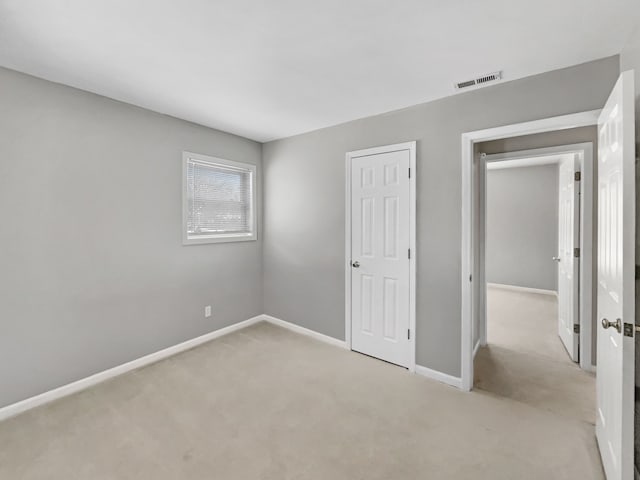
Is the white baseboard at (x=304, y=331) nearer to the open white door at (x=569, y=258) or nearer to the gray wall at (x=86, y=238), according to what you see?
the gray wall at (x=86, y=238)

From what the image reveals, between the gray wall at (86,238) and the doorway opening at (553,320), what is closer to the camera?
the gray wall at (86,238)

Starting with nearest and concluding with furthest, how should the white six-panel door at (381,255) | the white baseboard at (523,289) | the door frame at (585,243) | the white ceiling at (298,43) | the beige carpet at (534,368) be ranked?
the white ceiling at (298,43) → the beige carpet at (534,368) → the door frame at (585,243) → the white six-panel door at (381,255) → the white baseboard at (523,289)

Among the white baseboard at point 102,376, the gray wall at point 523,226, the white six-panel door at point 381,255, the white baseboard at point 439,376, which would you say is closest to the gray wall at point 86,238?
the white baseboard at point 102,376

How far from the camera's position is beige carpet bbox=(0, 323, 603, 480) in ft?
5.60

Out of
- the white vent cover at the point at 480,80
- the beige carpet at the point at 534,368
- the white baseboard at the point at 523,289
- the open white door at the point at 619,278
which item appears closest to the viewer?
the open white door at the point at 619,278

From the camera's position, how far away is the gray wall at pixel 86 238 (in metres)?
2.21

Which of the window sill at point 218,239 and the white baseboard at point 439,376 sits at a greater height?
the window sill at point 218,239

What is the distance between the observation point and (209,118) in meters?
3.17

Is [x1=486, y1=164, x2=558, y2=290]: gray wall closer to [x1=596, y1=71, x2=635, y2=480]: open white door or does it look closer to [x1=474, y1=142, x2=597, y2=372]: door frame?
[x1=474, y1=142, x2=597, y2=372]: door frame

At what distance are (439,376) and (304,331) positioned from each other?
1667 millimetres

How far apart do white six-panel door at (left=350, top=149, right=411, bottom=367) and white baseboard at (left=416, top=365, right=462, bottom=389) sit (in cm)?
14

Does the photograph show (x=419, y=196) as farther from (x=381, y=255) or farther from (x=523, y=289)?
(x=523, y=289)

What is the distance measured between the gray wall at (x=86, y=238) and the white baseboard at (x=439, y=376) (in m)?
2.42

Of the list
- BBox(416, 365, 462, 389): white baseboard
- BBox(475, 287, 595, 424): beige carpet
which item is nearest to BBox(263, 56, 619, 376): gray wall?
BBox(416, 365, 462, 389): white baseboard
